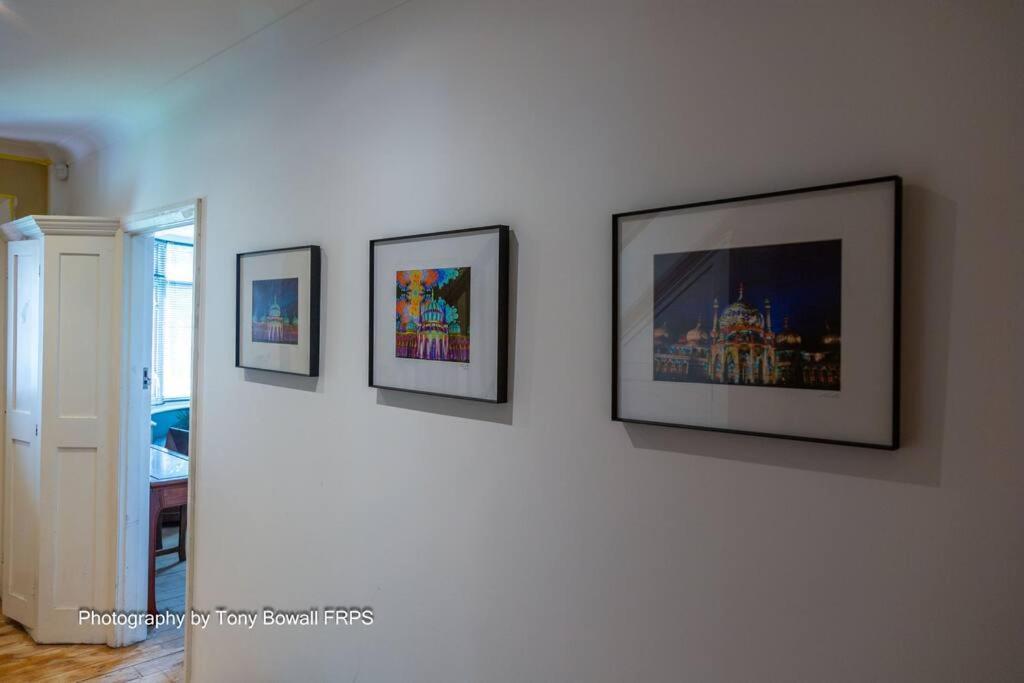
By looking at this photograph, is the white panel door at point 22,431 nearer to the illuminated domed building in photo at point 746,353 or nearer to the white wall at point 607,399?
the white wall at point 607,399

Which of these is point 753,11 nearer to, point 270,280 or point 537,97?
point 537,97

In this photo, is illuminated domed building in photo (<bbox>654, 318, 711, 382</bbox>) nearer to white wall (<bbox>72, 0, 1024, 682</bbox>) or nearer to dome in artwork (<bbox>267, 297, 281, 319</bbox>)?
white wall (<bbox>72, 0, 1024, 682</bbox>)

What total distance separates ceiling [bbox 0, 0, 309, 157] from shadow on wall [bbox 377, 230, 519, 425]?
1.16 meters

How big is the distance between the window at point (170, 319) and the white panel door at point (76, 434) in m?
1.81

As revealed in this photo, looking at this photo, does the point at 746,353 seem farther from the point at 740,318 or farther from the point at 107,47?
the point at 107,47

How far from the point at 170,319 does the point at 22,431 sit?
1.79 m

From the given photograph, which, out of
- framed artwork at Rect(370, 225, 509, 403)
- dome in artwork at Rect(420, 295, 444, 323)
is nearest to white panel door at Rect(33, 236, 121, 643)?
framed artwork at Rect(370, 225, 509, 403)

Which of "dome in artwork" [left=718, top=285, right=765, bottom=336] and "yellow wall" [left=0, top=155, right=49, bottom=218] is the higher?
"yellow wall" [left=0, top=155, right=49, bottom=218]

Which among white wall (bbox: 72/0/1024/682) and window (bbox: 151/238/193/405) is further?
window (bbox: 151/238/193/405)

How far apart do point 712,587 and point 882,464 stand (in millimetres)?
389

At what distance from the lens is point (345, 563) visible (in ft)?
6.78

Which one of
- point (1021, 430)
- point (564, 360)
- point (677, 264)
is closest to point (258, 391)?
point (564, 360)

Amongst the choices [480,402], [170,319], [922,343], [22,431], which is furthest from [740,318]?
[170,319]

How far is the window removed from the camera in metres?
5.25
